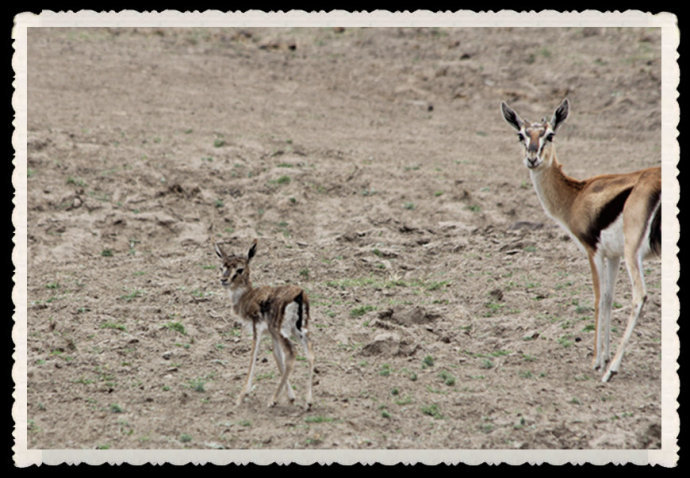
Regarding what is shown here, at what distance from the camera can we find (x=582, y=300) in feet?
36.2

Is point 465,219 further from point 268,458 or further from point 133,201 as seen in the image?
point 268,458

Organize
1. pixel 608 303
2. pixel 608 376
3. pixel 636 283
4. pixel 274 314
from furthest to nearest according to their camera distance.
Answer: pixel 608 303 < pixel 608 376 < pixel 636 283 < pixel 274 314

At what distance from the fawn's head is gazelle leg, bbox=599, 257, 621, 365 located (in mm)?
3749

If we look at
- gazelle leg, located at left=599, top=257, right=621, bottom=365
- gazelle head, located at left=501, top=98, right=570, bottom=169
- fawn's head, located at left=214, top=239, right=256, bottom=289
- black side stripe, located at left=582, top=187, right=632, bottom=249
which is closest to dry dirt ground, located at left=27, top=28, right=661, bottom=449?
gazelle leg, located at left=599, top=257, right=621, bottom=365

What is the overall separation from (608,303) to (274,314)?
3.64 m

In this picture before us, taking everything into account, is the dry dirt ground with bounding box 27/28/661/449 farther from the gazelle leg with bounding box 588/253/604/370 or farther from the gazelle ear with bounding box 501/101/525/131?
the gazelle ear with bounding box 501/101/525/131

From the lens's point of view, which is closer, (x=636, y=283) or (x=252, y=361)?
(x=252, y=361)

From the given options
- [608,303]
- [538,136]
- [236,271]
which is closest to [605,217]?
[608,303]

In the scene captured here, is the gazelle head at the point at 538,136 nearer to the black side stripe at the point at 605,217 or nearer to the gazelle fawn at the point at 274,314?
the black side stripe at the point at 605,217

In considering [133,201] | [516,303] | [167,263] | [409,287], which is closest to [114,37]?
[133,201]

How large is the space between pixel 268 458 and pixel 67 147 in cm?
1009

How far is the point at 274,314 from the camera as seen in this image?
811 cm

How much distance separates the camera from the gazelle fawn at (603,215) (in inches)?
344

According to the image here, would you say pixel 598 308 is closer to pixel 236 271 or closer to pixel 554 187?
pixel 554 187
